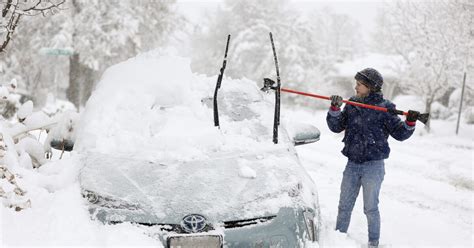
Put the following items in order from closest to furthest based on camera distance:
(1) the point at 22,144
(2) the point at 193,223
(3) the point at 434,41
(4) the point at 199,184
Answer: (2) the point at 193,223, (4) the point at 199,184, (1) the point at 22,144, (3) the point at 434,41

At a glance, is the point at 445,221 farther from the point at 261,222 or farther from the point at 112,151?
the point at 112,151

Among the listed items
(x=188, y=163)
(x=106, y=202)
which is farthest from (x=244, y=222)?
(x=106, y=202)

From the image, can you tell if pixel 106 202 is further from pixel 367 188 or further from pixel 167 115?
pixel 367 188

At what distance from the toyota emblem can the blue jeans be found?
1995mm

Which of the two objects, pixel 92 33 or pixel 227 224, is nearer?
pixel 227 224

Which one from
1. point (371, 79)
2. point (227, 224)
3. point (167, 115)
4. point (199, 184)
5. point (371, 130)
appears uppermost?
point (371, 79)

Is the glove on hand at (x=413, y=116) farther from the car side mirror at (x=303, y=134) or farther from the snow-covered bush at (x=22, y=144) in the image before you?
the snow-covered bush at (x=22, y=144)

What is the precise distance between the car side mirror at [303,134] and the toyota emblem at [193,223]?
63.3 inches

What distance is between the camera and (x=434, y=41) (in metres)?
19.0

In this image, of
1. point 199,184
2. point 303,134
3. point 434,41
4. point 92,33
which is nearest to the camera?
point 199,184

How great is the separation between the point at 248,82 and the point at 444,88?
1672 cm

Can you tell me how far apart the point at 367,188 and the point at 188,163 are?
6.05 ft

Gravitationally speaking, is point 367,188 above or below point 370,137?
below

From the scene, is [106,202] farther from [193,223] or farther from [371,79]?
[371,79]
